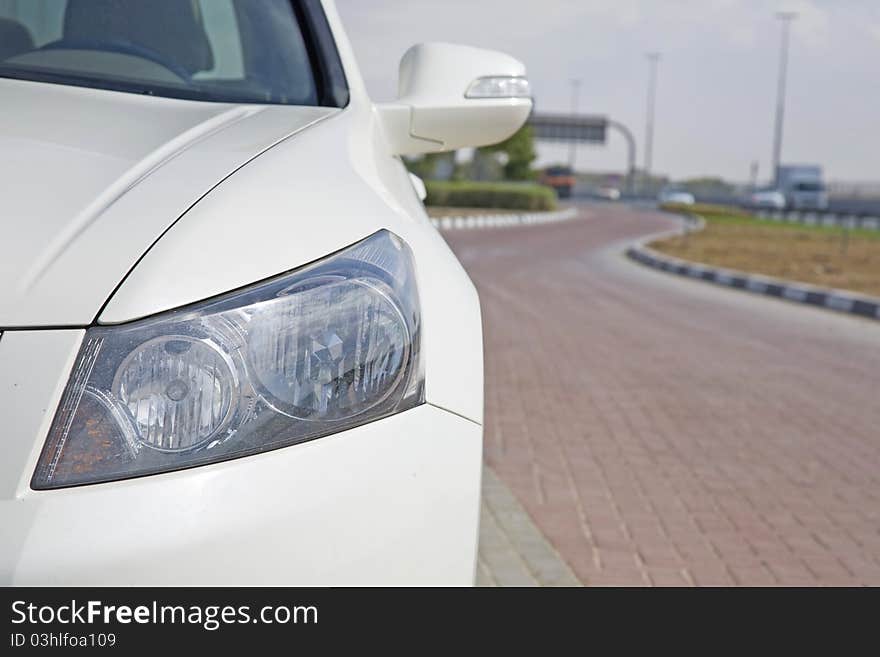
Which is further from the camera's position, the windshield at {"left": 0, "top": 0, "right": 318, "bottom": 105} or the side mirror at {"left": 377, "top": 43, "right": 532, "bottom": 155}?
the side mirror at {"left": 377, "top": 43, "right": 532, "bottom": 155}

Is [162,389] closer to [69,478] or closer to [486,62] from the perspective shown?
[69,478]

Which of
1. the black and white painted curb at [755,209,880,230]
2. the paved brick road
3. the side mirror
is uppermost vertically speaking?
the side mirror

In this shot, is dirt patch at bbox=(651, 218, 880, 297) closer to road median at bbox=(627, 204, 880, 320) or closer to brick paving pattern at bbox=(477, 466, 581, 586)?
road median at bbox=(627, 204, 880, 320)

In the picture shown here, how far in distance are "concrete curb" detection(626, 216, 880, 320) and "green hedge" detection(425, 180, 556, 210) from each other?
1310 inches

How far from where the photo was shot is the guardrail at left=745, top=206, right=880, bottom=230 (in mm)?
45344

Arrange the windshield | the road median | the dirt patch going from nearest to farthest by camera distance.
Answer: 1. the windshield
2. the road median
3. the dirt patch

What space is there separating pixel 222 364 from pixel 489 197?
54.6 metres

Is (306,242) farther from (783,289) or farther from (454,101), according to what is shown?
(783,289)

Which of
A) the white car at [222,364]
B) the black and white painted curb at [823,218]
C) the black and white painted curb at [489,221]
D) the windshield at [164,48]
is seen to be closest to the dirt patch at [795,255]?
the black and white painted curb at [489,221]

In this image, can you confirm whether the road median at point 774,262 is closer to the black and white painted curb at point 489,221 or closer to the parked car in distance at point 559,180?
the black and white painted curb at point 489,221

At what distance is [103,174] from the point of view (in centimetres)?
152

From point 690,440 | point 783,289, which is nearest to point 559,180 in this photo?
point 783,289

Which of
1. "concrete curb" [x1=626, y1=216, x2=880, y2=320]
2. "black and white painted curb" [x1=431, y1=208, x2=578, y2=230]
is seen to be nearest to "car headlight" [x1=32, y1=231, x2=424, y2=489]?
"concrete curb" [x1=626, y1=216, x2=880, y2=320]

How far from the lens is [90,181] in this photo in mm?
1497
